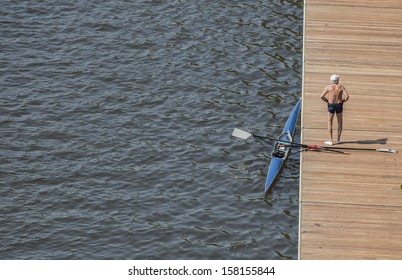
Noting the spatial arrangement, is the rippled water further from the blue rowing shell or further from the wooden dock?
the wooden dock

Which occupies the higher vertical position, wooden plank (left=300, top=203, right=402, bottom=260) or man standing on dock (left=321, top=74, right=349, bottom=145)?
man standing on dock (left=321, top=74, right=349, bottom=145)

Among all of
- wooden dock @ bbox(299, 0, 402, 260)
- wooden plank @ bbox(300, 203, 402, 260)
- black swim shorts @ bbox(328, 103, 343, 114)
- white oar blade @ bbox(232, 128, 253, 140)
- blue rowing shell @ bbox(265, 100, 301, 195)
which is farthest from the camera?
white oar blade @ bbox(232, 128, 253, 140)

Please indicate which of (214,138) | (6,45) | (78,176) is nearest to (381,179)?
(214,138)

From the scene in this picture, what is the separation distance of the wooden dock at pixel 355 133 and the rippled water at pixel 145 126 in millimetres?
2312

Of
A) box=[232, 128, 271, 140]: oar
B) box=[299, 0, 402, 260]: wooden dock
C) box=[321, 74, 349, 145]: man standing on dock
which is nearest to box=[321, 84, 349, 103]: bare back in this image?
box=[321, 74, 349, 145]: man standing on dock

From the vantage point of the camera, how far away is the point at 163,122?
1421 inches

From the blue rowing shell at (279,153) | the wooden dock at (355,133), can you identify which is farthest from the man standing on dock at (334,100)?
the blue rowing shell at (279,153)

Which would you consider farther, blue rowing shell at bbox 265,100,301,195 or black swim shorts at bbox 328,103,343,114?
blue rowing shell at bbox 265,100,301,195

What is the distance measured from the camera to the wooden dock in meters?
26.5

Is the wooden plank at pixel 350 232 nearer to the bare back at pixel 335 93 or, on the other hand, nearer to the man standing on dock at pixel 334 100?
the man standing on dock at pixel 334 100

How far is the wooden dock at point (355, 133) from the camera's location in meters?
26.5

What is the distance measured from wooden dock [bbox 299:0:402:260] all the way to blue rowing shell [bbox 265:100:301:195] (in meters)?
1.60

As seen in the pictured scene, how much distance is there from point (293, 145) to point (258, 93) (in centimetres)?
668

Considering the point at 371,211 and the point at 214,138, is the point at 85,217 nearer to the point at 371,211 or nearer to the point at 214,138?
the point at 214,138
